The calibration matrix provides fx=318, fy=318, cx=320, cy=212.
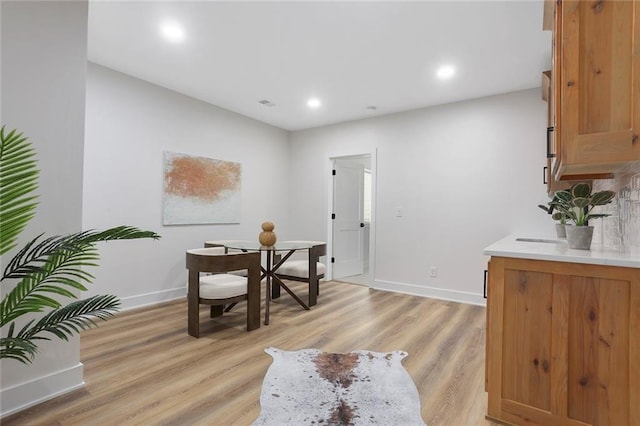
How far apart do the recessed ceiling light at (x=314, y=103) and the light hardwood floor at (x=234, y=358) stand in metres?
2.55

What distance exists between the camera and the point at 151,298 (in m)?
3.65

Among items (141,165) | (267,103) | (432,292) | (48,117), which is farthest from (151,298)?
(432,292)

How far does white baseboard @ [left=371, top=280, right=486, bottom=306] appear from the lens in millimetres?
3883

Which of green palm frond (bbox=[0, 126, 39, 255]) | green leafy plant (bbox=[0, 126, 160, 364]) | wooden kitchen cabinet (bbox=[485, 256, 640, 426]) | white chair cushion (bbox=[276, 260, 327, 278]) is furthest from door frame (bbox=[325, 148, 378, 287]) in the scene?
green palm frond (bbox=[0, 126, 39, 255])

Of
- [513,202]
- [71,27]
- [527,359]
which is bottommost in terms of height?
[527,359]

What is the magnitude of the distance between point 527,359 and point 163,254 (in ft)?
12.0

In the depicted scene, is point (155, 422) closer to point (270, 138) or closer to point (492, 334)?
point (492, 334)

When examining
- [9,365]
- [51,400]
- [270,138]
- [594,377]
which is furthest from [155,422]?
[270,138]

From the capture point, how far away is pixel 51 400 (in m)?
1.80

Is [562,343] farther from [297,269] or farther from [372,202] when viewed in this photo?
[372,202]

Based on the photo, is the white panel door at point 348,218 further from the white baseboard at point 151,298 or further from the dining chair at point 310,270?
the white baseboard at point 151,298

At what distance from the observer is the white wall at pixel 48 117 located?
5.50 feet

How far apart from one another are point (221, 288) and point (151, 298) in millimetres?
1368

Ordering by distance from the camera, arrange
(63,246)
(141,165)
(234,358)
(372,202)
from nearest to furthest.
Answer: (63,246), (234,358), (141,165), (372,202)
